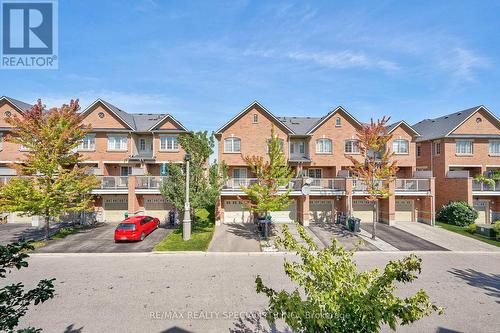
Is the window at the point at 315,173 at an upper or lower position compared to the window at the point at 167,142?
lower

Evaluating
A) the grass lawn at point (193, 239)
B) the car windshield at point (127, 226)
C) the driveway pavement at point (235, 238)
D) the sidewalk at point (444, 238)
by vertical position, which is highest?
the car windshield at point (127, 226)

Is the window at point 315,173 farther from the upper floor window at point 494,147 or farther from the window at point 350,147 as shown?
the upper floor window at point 494,147

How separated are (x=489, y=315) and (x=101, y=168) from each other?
29993 millimetres

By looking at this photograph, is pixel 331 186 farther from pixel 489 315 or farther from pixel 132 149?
pixel 132 149

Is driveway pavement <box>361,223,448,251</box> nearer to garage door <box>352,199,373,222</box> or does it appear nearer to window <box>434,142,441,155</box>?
garage door <box>352,199,373,222</box>

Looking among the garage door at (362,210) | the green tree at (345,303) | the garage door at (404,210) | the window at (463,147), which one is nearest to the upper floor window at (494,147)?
the window at (463,147)

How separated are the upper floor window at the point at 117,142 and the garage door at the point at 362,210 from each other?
24.3 m

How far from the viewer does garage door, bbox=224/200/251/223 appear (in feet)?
83.0

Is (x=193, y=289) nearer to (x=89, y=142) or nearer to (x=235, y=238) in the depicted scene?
(x=235, y=238)

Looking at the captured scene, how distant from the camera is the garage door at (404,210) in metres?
26.8

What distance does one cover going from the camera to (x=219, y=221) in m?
24.2

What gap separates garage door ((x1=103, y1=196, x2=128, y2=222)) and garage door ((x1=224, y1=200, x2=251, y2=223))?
10.2 meters

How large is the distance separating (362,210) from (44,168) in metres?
26.9

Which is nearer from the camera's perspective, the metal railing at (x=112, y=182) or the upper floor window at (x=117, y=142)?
the metal railing at (x=112, y=182)
